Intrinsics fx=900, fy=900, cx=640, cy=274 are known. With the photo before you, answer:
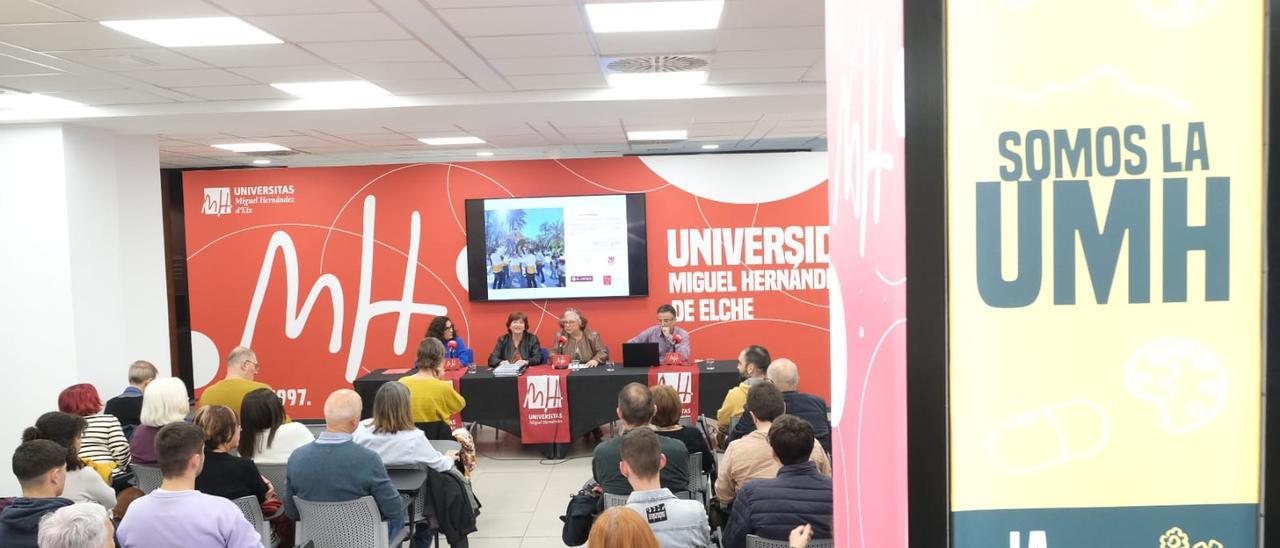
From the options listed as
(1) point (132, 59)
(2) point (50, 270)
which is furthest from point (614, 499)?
(2) point (50, 270)

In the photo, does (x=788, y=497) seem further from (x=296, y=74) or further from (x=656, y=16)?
(x=296, y=74)

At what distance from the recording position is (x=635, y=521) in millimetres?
2504

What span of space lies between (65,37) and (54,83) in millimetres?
1450

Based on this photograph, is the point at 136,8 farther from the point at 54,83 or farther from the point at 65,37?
the point at 54,83

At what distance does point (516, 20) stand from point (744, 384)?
8.40 feet

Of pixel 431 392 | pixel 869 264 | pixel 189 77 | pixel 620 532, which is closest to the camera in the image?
pixel 869 264

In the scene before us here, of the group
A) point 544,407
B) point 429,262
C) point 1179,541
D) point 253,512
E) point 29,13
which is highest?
point 29,13

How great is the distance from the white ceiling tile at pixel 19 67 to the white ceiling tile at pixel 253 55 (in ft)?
2.87

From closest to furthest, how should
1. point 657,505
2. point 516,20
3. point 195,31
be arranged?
point 657,505, point 516,20, point 195,31

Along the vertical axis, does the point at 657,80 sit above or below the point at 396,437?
above

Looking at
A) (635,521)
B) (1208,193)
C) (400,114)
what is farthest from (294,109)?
(1208,193)

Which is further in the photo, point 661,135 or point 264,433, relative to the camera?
point 661,135

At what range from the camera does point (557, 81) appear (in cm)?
587

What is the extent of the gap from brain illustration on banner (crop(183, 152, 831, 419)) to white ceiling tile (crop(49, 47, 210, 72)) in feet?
14.5
